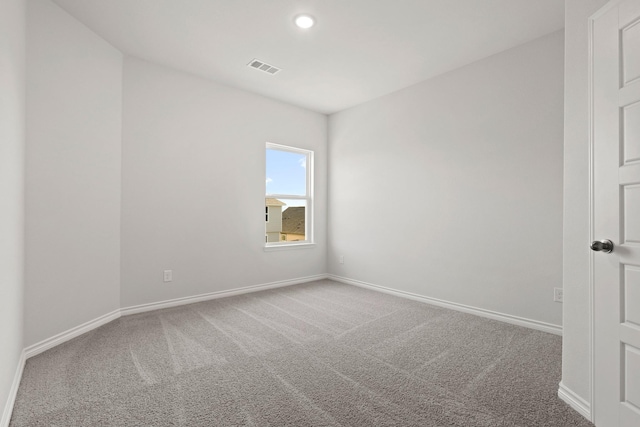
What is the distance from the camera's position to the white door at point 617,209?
4.20ft

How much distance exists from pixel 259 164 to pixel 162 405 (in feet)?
9.88

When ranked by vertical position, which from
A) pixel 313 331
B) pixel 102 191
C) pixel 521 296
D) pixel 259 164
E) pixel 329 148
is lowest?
pixel 313 331

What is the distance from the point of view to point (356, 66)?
325cm

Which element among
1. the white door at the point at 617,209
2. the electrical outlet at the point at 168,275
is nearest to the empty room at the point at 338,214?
the white door at the point at 617,209

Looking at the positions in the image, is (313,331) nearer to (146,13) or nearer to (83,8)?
(146,13)

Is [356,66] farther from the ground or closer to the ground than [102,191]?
farther from the ground

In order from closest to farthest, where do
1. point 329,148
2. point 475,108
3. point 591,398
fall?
1. point 591,398
2. point 475,108
3. point 329,148

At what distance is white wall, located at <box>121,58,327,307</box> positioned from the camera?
121 inches

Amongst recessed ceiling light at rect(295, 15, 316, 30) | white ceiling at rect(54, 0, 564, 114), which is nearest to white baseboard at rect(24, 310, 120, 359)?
white ceiling at rect(54, 0, 564, 114)

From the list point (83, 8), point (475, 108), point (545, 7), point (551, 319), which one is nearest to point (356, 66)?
point (475, 108)

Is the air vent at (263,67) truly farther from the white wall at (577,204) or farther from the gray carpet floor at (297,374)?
the gray carpet floor at (297,374)

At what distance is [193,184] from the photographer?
11.4 feet

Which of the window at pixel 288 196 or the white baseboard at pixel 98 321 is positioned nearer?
the white baseboard at pixel 98 321

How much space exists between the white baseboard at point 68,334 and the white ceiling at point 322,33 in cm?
263
